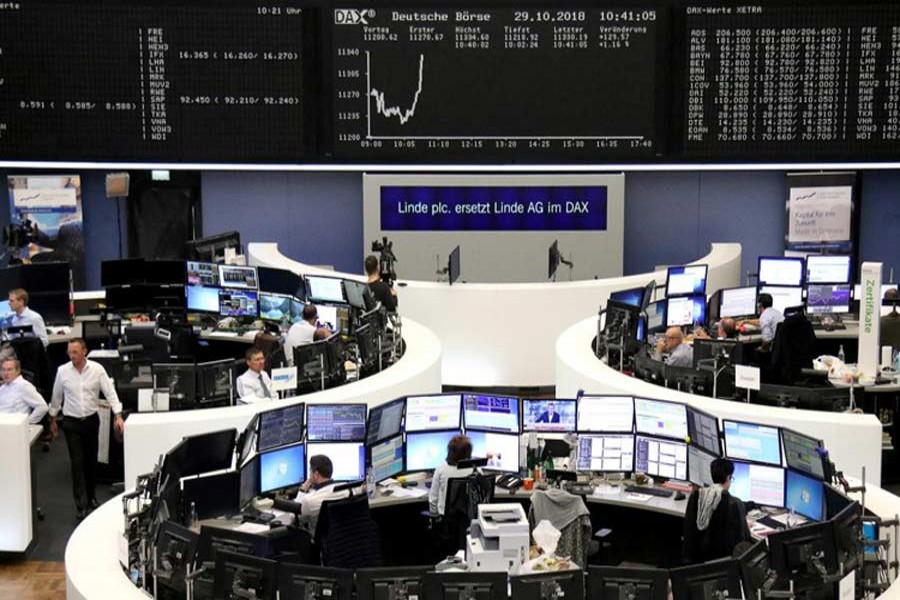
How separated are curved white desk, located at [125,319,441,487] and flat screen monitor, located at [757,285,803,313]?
4.58 m

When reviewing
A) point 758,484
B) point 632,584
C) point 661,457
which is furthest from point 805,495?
point 632,584

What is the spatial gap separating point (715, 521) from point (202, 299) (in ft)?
24.1

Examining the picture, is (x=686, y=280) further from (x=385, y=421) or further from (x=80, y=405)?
(x=80, y=405)

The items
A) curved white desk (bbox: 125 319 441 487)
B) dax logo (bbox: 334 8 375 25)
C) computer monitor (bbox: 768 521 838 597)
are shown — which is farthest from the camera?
dax logo (bbox: 334 8 375 25)

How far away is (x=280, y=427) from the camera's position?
890cm

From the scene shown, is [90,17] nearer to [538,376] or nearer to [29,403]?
[29,403]

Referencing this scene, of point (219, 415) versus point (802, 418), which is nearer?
point (802, 418)

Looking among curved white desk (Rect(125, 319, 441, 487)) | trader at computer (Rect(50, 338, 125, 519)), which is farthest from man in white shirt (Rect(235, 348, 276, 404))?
trader at computer (Rect(50, 338, 125, 519))

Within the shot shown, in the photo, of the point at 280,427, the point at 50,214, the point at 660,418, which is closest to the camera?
the point at 280,427

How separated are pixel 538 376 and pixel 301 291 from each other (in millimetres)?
2467

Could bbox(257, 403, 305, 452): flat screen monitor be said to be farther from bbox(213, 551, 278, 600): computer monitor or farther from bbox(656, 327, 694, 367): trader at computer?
bbox(656, 327, 694, 367): trader at computer

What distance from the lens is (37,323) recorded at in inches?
504

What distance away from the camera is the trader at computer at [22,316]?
12.7 meters

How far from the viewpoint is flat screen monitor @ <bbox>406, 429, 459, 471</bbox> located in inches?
369
